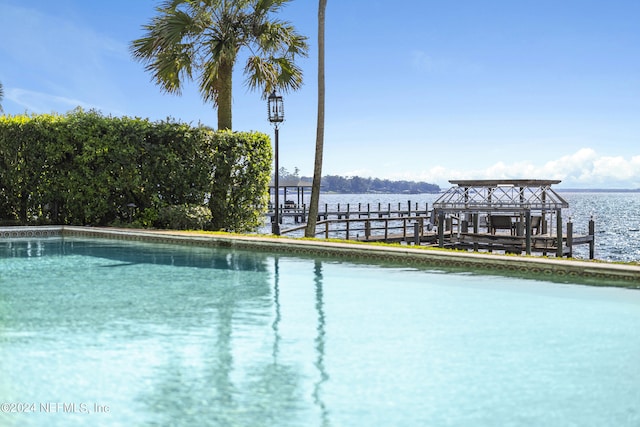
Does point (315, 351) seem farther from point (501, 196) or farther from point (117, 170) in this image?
point (501, 196)

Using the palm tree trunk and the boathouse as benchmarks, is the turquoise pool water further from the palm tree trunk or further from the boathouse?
the boathouse

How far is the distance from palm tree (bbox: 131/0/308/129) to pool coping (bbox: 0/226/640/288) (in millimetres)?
6267

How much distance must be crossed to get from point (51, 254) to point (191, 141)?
21.2 feet

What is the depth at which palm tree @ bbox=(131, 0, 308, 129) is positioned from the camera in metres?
19.3

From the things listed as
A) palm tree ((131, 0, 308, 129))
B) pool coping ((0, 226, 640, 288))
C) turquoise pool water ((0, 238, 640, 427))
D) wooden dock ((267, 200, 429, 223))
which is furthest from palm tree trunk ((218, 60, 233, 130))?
wooden dock ((267, 200, 429, 223))

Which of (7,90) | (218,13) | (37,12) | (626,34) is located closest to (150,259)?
(218,13)

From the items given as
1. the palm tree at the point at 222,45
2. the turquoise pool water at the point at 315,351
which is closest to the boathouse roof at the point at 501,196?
the palm tree at the point at 222,45

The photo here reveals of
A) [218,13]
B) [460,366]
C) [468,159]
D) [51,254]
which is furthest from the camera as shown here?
[468,159]

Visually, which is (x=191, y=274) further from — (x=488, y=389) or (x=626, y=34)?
(x=626, y=34)

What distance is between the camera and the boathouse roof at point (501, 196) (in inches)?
938

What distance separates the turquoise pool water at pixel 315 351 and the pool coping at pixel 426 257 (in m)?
0.56

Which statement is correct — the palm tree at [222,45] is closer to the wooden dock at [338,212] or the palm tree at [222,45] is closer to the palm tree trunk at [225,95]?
the palm tree trunk at [225,95]

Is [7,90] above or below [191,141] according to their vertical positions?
above

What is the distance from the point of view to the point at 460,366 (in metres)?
5.32
